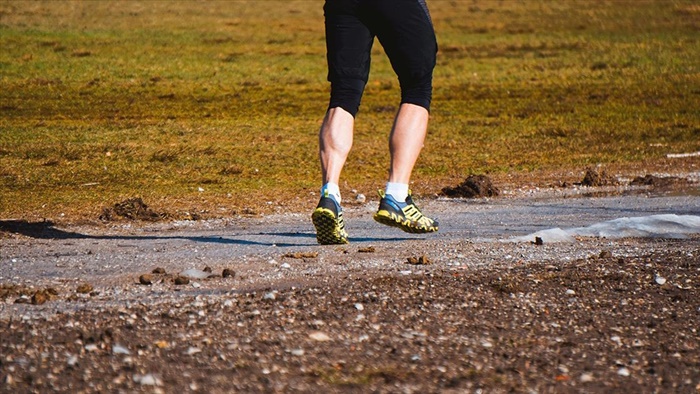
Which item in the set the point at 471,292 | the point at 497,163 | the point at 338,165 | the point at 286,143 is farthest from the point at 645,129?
the point at 471,292

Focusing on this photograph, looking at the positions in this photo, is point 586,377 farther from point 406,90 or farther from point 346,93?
point 406,90

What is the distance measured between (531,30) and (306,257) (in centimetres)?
2444

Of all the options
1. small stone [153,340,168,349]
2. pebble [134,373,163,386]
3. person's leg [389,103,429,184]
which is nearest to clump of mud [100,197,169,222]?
person's leg [389,103,429,184]

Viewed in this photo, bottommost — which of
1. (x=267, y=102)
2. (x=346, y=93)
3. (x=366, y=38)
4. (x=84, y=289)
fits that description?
(x=267, y=102)

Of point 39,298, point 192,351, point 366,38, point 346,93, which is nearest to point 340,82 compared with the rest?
point 346,93

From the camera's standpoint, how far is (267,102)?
54.5 feet

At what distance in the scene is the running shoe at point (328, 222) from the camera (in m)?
5.82

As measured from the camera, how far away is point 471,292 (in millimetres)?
4859

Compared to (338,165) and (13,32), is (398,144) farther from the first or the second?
(13,32)

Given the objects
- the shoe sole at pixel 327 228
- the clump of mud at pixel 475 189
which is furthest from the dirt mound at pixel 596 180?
the shoe sole at pixel 327 228

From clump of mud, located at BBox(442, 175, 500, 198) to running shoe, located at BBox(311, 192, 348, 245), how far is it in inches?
112

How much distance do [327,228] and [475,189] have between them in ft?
9.85

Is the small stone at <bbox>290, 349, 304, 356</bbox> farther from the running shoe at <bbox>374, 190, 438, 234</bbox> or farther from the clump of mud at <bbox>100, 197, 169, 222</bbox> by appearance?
the clump of mud at <bbox>100, 197, 169, 222</bbox>

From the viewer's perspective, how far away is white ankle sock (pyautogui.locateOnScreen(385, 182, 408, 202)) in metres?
5.96
